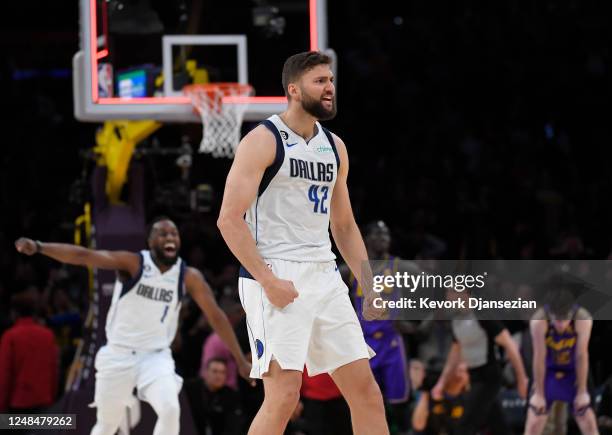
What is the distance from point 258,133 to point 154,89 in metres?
4.76

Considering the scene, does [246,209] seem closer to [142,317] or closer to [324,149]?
[324,149]

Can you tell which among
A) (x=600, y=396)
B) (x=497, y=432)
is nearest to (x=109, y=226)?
(x=497, y=432)

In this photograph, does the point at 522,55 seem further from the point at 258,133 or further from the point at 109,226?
the point at 258,133

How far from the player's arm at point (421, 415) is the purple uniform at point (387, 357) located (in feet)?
0.65

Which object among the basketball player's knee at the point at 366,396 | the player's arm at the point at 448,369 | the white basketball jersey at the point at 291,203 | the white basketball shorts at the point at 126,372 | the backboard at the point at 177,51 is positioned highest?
the backboard at the point at 177,51

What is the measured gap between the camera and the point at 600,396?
10.5 m

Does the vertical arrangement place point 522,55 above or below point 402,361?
above

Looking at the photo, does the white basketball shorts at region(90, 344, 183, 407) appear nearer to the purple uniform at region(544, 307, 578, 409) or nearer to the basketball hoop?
the basketball hoop

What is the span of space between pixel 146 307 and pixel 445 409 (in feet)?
10.1

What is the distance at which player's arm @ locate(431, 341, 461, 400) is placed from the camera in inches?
387

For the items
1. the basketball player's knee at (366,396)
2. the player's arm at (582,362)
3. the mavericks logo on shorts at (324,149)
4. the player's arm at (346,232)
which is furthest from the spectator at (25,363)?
the basketball player's knee at (366,396)

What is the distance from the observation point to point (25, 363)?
10.2 meters

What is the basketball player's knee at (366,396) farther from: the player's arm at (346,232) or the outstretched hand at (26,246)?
the outstretched hand at (26,246)

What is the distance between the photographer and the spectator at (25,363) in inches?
402
